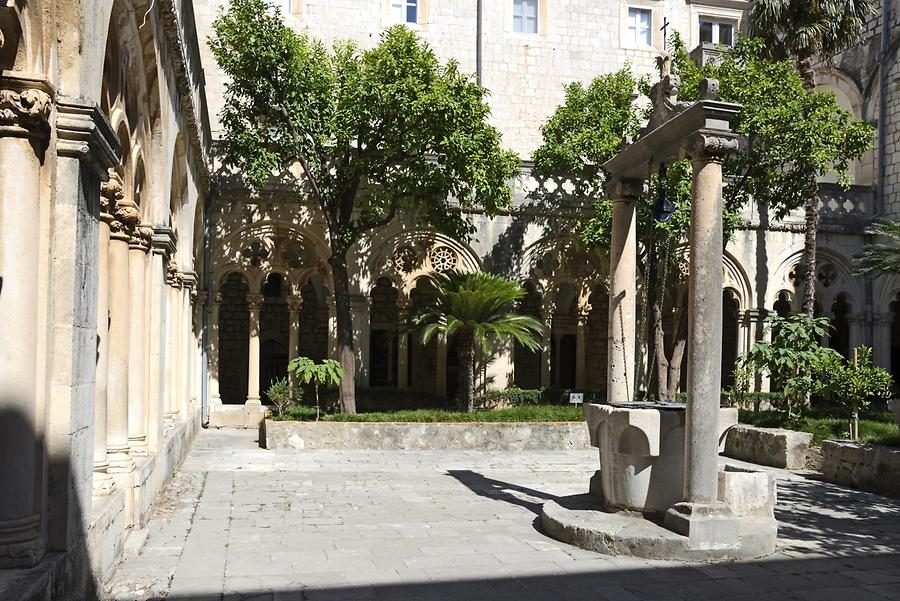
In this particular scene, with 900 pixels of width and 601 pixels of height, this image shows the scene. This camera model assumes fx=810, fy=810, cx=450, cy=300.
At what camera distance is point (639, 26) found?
22281mm

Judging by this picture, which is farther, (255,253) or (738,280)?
(738,280)

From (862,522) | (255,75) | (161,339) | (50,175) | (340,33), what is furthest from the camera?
(340,33)

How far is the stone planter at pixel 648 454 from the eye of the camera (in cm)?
695

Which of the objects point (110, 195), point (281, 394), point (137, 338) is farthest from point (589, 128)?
point (110, 195)

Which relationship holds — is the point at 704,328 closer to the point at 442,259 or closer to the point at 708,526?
the point at 708,526

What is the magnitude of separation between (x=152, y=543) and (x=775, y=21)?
15246 mm

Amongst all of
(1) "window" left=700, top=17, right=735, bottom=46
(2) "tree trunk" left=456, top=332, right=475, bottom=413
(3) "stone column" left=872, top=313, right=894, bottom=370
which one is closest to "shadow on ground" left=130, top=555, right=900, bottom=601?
(2) "tree trunk" left=456, top=332, right=475, bottom=413

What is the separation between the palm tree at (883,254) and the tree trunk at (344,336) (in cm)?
1037

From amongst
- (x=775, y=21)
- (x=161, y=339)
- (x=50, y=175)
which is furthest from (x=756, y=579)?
(x=775, y=21)

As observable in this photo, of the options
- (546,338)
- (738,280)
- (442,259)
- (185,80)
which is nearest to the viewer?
(185,80)

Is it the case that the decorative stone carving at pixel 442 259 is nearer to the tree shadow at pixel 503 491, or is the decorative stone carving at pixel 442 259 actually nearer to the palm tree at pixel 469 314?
the palm tree at pixel 469 314

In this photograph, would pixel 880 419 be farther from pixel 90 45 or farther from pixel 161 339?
pixel 90 45

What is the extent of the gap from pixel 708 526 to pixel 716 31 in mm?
19691

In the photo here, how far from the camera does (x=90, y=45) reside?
460 cm
